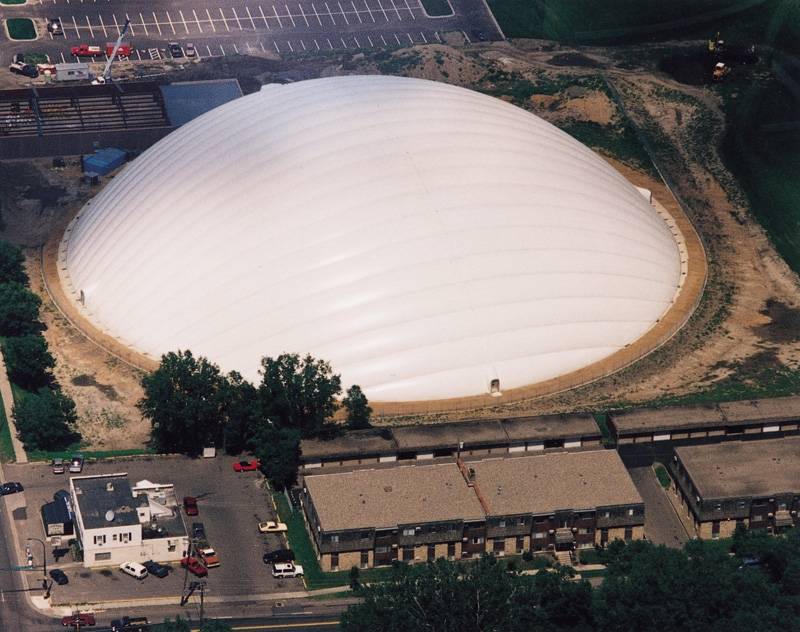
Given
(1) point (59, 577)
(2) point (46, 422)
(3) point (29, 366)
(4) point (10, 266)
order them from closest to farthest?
(1) point (59, 577), (2) point (46, 422), (3) point (29, 366), (4) point (10, 266)

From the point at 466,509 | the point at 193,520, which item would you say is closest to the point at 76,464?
the point at 193,520

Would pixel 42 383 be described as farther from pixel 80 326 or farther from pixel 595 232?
pixel 595 232

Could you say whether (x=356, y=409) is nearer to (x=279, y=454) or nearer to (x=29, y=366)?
(x=279, y=454)

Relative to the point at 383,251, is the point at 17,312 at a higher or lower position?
higher

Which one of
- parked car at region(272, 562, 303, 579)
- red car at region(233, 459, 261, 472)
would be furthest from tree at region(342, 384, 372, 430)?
parked car at region(272, 562, 303, 579)

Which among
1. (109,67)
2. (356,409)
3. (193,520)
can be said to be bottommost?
(193,520)

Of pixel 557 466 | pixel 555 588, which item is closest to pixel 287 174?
pixel 557 466

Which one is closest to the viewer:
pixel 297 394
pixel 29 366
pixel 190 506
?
pixel 190 506

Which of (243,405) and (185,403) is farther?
(243,405)
